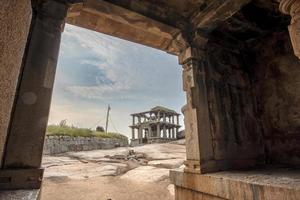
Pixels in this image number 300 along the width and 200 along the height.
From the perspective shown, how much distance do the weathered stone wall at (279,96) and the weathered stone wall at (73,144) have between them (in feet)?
58.0

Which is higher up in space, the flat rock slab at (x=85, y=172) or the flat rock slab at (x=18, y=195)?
the flat rock slab at (x=18, y=195)

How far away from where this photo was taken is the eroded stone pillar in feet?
6.99

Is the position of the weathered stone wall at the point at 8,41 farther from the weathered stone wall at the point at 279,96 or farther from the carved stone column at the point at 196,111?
the weathered stone wall at the point at 279,96

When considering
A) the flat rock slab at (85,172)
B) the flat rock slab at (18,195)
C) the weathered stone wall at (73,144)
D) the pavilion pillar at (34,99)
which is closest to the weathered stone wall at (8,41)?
the flat rock slab at (18,195)

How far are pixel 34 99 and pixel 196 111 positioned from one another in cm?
266

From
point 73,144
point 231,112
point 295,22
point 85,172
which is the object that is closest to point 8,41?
point 295,22

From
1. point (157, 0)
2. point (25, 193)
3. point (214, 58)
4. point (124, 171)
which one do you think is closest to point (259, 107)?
point (214, 58)

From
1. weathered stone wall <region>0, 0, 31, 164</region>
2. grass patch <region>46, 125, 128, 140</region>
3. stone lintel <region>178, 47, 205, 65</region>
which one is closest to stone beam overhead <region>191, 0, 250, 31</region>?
stone lintel <region>178, 47, 205, 65</region>

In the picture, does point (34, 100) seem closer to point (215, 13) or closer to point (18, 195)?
point (18, 195)

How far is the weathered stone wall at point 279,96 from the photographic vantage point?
4086 millimetres

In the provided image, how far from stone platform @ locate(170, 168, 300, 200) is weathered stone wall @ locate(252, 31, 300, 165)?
125cm

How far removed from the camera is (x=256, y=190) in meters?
2.50

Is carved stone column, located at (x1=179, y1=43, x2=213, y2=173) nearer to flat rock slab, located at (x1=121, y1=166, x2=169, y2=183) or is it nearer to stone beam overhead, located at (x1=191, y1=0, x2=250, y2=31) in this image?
stone beam overhead, located at (x1=191, y1=0, x2=250, y2=31)

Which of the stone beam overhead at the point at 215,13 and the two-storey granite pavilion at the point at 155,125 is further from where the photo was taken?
the two-storey granite pavilion at the point at 155,125
